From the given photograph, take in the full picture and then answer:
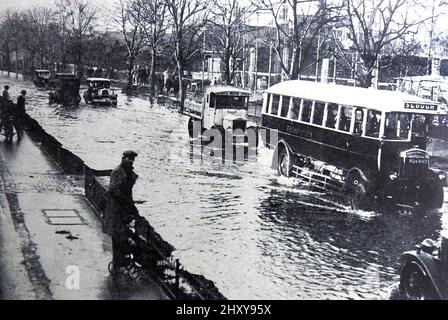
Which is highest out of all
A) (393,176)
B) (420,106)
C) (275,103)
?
(420,106)

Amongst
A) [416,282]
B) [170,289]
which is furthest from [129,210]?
[416,282]

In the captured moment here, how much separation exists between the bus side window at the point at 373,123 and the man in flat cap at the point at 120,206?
810 centimetres

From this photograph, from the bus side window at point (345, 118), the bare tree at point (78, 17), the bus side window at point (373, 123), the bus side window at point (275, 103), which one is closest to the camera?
the bus side window at point (373, 123)

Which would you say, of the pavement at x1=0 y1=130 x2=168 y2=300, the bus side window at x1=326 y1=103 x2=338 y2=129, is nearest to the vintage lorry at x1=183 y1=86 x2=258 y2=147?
the bus side window at x1=326 y1=103 x2=338 y2=129

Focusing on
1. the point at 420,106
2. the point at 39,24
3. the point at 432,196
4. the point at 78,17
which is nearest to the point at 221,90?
the point at 420,106

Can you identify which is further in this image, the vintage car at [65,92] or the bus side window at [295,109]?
the vintage car at [65,92]

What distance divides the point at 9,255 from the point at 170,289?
10.5 ft

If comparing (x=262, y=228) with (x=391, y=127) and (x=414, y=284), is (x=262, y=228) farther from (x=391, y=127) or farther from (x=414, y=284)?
(x=391, y=127)

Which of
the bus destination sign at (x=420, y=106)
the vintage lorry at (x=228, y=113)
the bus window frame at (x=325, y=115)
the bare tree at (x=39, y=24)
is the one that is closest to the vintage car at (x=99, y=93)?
the bare tree at (x=39, y=24)

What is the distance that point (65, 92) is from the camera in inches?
1513

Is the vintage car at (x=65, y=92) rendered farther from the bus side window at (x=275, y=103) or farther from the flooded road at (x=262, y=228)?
the bus side window at (x=275, y=103)

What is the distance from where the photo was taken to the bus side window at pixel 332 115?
15625 mm

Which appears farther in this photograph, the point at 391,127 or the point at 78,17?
the point at 78,17

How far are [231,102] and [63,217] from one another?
44.8 ft
